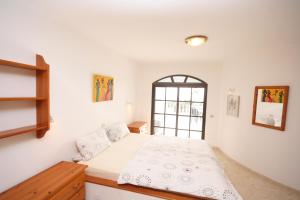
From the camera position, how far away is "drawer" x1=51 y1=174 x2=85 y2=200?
60.7 inches

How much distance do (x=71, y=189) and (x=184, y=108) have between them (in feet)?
12.3

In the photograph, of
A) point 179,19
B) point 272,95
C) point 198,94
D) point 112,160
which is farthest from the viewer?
point 198,94

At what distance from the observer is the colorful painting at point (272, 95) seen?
2637 mm

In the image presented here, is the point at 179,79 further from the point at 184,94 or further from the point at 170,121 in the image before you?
the point at 170,121

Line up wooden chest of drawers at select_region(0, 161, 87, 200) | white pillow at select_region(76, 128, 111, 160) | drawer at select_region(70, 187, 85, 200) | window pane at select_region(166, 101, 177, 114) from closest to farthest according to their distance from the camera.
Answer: wooden chest of drawers at select_region(0, 161, 87, 200) → drawer at select_region(70, 187, 85, 200) → white pillow at select_region(76, 128, 111, 160) → window pane at select_region(166, 101, 177, 114)

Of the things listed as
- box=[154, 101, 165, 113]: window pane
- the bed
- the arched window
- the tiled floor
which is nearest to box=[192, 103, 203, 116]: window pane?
the arched window

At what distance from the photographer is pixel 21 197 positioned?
1.36 m

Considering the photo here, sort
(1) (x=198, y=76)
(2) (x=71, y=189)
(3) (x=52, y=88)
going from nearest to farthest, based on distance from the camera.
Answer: (2) (x=71, y=189)
(3) (x=52, y=88)
(1) (x=198, y=76)

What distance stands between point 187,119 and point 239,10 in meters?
3.57

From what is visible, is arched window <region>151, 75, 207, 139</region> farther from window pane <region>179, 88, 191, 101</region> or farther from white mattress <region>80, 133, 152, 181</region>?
Result: white mattress <region>80, 133, 152, 181</region>

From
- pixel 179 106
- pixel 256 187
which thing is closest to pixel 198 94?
pixel 179 106

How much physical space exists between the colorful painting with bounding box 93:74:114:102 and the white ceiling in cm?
71

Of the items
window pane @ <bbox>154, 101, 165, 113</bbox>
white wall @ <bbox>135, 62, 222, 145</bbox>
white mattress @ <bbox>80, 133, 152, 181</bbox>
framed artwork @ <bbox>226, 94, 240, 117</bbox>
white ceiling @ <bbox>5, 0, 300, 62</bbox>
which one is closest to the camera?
white ceiling @ <bbox>5, 0, 300, 62</bbox>

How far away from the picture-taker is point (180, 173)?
1.85 m
